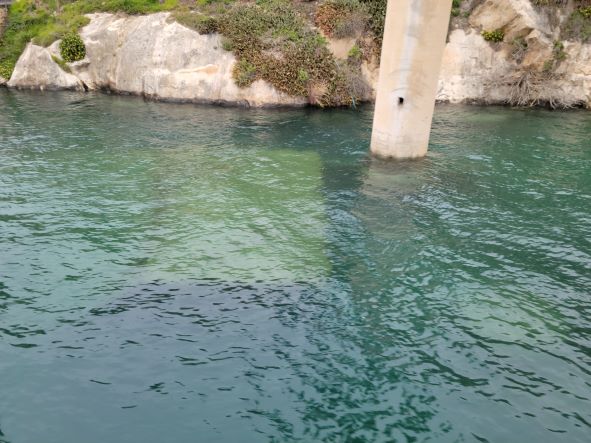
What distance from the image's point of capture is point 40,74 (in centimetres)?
3656

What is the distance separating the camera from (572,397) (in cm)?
1093

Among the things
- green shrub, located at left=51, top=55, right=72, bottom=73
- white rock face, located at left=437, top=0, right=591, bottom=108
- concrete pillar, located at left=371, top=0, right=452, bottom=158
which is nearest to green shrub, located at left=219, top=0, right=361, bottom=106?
white rock face, located at left=437, top=0, right=591, bottom=108

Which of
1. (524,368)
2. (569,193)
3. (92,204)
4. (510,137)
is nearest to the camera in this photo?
(524,368)

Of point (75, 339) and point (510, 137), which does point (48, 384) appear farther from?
point (510, 137)

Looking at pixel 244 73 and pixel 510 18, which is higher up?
pixel 510 18

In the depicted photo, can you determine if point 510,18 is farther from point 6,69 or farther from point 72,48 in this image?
point 6,69

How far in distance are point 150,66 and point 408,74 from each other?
63.6ft

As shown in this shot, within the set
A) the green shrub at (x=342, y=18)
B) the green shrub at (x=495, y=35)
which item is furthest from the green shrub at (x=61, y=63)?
the green shrub at (x=495, y=35)

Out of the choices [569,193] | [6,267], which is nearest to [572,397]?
[569,193]

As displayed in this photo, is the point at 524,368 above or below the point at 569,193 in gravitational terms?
below

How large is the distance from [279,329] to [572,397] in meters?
6.58

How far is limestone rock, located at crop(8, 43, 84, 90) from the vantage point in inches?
1433

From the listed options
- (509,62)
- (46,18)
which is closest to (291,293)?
(509,62)

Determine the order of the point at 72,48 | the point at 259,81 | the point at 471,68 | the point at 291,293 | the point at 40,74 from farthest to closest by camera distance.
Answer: the point at 40,74 → the point at 72,48 → the point at 471,68 → the point at 259,81 → the point at 291,293
